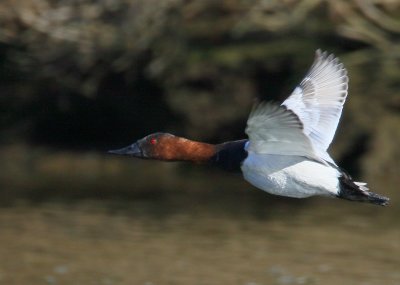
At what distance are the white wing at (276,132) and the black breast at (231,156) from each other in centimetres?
9

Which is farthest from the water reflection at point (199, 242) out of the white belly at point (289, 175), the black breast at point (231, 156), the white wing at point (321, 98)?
the white belly at point (289, 175)

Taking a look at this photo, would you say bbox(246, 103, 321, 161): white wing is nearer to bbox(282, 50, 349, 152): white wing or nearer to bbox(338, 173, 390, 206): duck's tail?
bbox(338, 173, 390, 206): duck's tail

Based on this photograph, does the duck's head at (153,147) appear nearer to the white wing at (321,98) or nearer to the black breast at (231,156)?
the black breast at (231,156)

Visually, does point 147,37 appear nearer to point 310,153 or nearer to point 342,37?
point 342,37

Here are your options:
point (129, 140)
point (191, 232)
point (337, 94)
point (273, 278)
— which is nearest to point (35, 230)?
point (191, 232)

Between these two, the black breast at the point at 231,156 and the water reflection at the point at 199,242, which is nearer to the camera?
the black breast at the point at 231,156

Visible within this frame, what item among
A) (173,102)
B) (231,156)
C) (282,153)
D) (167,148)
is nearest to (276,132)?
(282,153)

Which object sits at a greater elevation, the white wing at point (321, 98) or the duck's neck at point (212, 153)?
the white wing at point (321, 98)

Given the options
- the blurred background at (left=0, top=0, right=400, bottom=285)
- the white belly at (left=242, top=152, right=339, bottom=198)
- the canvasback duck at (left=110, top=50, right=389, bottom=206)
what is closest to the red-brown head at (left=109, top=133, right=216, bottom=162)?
the canvasback duck at (left=110, top=50, right=389, bottom=206)

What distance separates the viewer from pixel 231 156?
6891 millimetres

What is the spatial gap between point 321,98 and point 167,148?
1.16 metres

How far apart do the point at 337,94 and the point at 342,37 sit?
809 cm

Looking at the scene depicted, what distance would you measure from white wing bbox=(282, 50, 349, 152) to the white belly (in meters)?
0.68

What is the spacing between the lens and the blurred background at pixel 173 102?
40.6 ft
